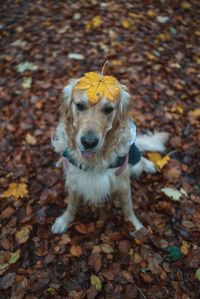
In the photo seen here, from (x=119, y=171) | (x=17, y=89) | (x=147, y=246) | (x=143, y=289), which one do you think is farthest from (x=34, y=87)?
(x=143, y=289)

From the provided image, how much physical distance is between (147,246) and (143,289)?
1.39 ft

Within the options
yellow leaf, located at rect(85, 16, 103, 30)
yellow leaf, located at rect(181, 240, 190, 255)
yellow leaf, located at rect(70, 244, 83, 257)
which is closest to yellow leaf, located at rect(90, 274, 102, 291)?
yellow leaf, located at rect(70, 244, 83, 257)

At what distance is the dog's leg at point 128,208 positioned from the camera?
3318mm

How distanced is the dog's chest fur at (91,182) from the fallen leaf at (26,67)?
2.40 m

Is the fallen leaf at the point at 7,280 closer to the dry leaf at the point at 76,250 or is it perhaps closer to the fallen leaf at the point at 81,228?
the dry leaf at the point at 76,250

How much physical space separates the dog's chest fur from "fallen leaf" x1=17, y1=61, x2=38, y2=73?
2398 mm

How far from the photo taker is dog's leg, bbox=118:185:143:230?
131 inches

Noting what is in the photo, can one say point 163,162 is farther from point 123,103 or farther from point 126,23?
point 126,23

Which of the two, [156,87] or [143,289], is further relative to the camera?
[156,87]

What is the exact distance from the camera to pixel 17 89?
4844 mm

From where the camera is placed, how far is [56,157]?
408 centimetres

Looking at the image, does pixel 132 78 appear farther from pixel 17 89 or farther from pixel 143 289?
pixel 143 289

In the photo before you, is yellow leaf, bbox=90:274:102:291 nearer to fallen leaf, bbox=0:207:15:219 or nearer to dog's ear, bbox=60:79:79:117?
fallen leaf, bbox=0:207:15:219

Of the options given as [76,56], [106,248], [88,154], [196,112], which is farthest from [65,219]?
[76,56]
